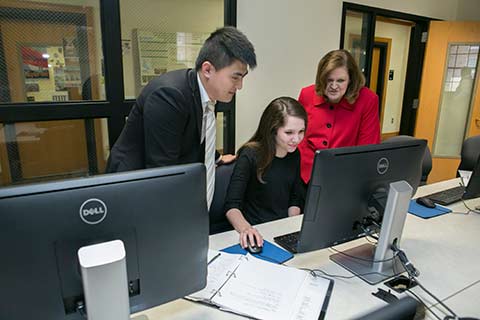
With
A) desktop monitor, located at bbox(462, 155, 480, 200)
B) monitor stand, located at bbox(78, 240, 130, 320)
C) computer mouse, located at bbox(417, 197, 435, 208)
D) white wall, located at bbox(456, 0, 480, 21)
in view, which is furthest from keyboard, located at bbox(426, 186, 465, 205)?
white wall, located at bbox(456, 0, 480, 21)

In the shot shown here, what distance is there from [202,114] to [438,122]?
13.7 ft

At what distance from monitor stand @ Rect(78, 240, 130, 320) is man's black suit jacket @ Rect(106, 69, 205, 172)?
68cm

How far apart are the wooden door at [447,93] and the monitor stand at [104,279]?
471 centimetres

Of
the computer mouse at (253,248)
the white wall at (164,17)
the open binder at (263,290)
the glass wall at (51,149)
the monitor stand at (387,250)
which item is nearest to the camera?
the open binder at (263,290)

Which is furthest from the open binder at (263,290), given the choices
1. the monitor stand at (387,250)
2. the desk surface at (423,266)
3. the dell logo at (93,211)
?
the dell logo at (93,211)

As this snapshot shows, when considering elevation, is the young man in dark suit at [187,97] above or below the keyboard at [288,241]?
above

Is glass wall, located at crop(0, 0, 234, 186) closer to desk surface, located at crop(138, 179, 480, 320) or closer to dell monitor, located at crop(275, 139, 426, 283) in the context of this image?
desk surface, located at crop(138, 179, 480, 320)

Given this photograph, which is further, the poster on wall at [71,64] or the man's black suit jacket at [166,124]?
the poster on wall at [71,64]

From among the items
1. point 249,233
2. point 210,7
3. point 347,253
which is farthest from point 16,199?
point 210,7

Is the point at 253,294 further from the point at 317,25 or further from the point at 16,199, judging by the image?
the point at 317,25

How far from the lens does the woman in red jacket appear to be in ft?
6.46

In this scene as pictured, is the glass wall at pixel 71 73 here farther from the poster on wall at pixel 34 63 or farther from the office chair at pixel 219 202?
the office chair at pixel 219 202

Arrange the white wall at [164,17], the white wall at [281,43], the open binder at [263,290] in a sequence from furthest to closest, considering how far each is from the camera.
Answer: the white wall at [281,43] → the white wall at [164,17] → the open binder at [263,290]

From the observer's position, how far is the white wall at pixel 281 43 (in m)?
2.96
